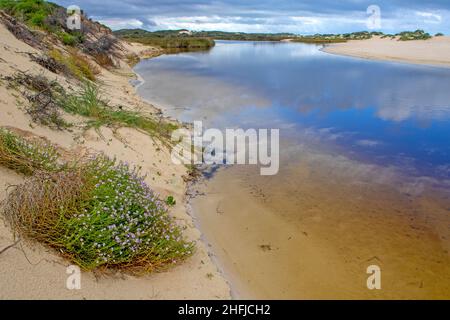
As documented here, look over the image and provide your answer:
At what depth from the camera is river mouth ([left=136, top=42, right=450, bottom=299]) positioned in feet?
16.4

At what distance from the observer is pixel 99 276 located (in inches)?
163

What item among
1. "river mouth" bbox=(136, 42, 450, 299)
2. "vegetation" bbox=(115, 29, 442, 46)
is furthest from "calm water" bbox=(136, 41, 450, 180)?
"vegetation" bbox=(115, 29, 442, 46)

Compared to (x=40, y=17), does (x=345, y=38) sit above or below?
above

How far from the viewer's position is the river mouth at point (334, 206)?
5008mm

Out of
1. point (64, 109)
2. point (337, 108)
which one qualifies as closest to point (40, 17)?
point (64, 109)

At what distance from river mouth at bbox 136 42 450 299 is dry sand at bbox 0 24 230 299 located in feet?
1.28

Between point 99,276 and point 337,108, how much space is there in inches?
506

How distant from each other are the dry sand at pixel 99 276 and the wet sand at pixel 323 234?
397 mm

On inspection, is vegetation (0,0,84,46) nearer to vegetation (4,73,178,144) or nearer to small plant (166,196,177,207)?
vegetation (4,73,178,144)

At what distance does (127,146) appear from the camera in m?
7.99

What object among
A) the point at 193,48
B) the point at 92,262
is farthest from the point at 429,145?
the point at 193,48

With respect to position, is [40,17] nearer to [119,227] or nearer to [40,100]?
[40,100]

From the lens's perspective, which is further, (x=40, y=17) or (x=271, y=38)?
(x=271, y=38)
